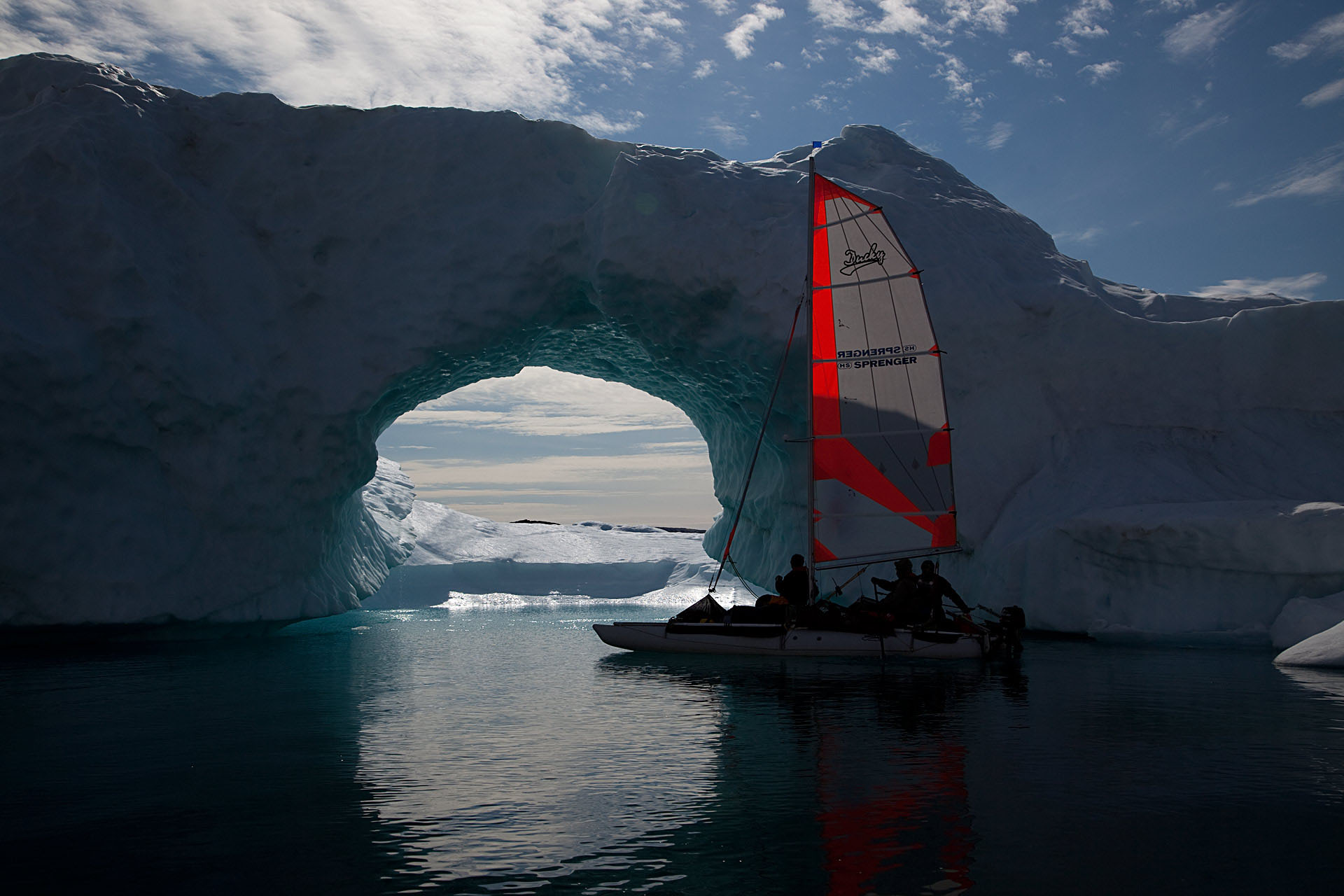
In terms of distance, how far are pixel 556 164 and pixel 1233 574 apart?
577 inches

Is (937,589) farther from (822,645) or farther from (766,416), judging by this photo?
(766,416)

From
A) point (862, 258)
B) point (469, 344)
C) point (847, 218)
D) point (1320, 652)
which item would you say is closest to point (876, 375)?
point (862, 258)

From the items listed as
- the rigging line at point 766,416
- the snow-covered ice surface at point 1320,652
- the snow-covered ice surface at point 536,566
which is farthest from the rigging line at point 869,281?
the snow-covered ice surface at point 536,566

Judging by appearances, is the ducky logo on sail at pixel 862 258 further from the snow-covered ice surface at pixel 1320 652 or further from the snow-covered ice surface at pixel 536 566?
the snow-covered ice surface at pixel 536 566

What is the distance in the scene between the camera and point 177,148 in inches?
693

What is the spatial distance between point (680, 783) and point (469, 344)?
13542mm

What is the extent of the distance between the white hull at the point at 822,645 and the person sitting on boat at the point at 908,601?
284mm

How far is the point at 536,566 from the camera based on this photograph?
31.9m

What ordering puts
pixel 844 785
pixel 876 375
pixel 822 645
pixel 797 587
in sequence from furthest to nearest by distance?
pixel 876 375 → pixel 797 587 → pixel 822 645 → pixel 844 785

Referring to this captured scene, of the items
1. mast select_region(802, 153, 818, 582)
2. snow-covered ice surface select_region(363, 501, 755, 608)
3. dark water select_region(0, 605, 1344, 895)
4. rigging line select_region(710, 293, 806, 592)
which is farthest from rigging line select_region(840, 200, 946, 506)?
snow-covered ice surface select_region(363, 501, 755, 608)

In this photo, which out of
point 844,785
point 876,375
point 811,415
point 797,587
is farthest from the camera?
point 811,415

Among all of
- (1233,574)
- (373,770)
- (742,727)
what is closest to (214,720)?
(373,770)

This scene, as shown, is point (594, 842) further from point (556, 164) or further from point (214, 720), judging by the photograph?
point (556, 164)

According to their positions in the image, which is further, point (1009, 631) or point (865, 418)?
point (865, 418)
